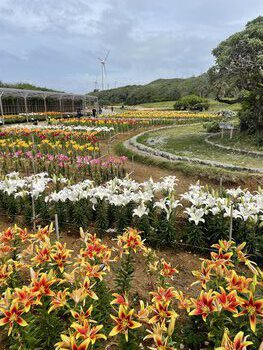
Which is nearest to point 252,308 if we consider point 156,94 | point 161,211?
point 161,211

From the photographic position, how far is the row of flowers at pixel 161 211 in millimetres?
4500

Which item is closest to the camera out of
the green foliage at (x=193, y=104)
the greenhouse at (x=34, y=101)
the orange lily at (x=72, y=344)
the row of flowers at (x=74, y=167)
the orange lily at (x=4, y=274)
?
the orange lily at (x=72, y=344)

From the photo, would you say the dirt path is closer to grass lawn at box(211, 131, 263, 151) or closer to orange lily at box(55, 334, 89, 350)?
grass lawn at box(211, 131, 263, 151)

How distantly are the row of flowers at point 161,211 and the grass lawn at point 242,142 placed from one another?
6599mm

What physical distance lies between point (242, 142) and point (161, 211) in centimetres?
842

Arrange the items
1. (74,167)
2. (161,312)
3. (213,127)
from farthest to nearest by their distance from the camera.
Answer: (213,127) → (74,167) → (161,312)

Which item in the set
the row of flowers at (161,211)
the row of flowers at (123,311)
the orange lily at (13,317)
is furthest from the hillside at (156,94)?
the orange lily at (13,317)

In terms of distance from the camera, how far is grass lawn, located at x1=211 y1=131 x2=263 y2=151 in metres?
11.2

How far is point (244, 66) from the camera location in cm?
1032

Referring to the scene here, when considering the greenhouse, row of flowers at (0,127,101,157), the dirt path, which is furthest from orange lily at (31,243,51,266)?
the greenhouse

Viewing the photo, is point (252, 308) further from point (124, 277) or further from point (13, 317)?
point (13, 317)

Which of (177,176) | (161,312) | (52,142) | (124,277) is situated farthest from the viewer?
(52,142)

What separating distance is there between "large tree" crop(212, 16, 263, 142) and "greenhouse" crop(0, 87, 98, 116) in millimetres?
21106

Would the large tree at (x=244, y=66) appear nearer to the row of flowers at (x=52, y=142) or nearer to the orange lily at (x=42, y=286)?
the row of flowers at (x=52, y=142)
